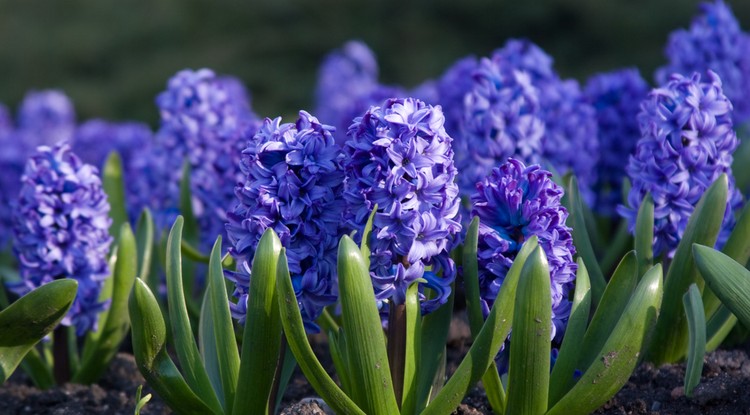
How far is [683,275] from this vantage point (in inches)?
106

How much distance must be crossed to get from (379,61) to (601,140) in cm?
754

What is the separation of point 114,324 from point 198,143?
0.98 metres

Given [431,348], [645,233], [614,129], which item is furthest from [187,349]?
[614,129]

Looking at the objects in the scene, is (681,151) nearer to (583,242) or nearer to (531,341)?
(583,242)

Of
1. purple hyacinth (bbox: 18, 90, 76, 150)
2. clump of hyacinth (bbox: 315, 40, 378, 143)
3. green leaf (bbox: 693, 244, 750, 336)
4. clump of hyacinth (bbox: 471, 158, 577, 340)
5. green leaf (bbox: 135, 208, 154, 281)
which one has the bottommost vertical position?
green leaf (bbox: 693, 244, 750, 336)

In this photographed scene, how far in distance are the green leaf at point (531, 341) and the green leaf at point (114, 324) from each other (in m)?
1.41

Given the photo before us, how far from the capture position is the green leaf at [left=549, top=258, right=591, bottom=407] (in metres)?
2.42

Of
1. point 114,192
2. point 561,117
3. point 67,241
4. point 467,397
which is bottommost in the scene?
point 467,397

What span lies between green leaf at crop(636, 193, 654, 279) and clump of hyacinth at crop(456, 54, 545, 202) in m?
0.80

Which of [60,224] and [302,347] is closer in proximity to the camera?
[302,347]

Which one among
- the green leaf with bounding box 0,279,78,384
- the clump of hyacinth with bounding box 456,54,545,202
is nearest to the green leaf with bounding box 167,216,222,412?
the green leaf with bounding box 0,279,78,384

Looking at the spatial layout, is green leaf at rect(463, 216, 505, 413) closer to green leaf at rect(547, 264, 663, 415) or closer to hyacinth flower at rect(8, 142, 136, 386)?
green leaf at rect(547, 264, 663, 415)

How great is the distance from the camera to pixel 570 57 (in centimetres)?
1066

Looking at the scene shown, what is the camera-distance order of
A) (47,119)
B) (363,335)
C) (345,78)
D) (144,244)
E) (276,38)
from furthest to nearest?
(276,38) → (345,78) → (47,119) → (144,244) → (363,335)
